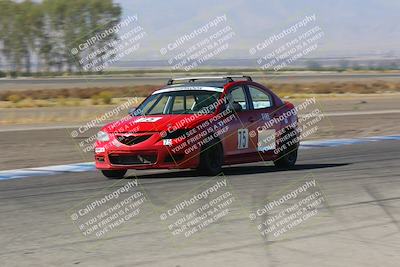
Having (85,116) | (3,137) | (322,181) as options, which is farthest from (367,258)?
(85,116)

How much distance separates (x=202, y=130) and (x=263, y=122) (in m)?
1.56

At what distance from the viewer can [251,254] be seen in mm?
6871

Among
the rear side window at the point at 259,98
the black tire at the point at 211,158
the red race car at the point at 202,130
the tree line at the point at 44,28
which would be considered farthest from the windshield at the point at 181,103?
the tree line at the point at 44,28

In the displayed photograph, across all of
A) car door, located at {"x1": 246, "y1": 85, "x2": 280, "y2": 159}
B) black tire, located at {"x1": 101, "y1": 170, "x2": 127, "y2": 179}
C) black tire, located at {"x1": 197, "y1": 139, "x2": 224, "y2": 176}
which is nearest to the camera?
black tire, located at {"x1": 197, "y1": 139, "x2": 224, "y2": 176}

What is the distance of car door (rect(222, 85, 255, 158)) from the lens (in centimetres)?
1234

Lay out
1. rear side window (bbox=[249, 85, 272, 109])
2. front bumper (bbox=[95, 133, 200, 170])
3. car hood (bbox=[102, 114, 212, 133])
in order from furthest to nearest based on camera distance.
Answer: rear side window (bbox=[249, 85, 272, 109]), car hood (bbox=[102, 114, 212, 133]), front bumper (bbox=[95, 133, 200, 170])

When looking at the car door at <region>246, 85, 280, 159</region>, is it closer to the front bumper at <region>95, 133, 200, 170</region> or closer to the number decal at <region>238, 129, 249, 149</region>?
the number decal at <region>238, 129, 249, 149</region>

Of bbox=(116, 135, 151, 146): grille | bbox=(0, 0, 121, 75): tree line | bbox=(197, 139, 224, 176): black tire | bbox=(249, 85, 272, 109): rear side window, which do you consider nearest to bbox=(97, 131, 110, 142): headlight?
bbox=(116, 135, 151, 146): grille

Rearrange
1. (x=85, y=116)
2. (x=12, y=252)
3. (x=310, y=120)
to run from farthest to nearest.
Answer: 1. (x=85, y=116)
2. (x=310, y=120)
3. (x=12, y=252)

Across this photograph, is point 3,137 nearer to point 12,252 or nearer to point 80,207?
point 80,207

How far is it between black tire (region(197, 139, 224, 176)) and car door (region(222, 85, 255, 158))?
14cm

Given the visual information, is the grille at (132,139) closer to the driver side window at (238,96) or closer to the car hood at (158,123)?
the car hood at (158,123)

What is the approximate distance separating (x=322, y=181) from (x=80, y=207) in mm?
3800

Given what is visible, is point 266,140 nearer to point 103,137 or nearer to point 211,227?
point 103,137
